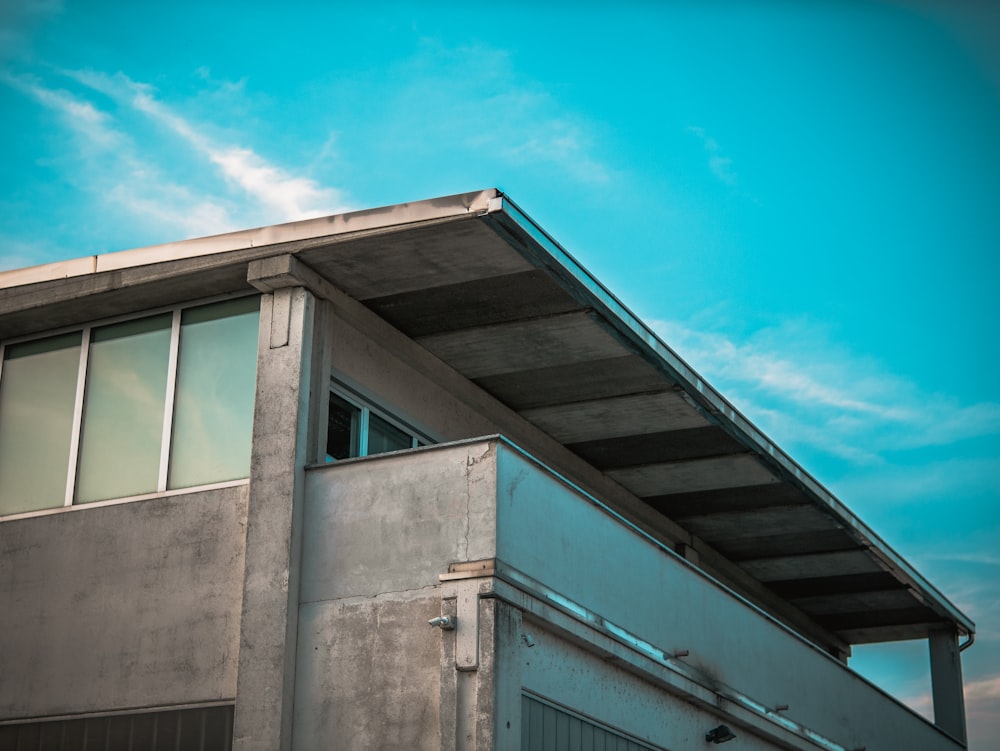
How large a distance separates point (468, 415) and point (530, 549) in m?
4.11

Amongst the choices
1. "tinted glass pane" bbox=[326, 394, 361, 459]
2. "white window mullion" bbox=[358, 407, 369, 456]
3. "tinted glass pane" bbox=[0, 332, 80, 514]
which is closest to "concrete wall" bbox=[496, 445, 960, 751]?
"white window mullion" bbox=[358, 407, 369, 456]

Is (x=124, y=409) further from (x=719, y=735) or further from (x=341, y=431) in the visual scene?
(x=719, y=735)

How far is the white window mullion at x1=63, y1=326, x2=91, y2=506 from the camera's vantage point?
575 inches

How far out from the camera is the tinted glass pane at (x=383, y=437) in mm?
14773

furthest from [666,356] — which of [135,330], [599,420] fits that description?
[135,330]

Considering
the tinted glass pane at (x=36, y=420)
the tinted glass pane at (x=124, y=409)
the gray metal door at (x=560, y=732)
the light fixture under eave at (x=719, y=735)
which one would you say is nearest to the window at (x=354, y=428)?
the tinted glass pane at (x=124, y=409)

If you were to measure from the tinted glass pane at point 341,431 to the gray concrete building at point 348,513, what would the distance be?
0.07 ft

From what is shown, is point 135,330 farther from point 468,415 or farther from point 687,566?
point 687,566

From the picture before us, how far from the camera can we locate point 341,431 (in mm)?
14461

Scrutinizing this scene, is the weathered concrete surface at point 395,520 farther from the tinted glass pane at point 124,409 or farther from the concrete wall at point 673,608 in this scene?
the tinted glass pane at point 124,409

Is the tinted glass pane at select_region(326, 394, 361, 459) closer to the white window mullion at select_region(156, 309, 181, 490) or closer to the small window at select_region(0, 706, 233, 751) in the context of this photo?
the white window mullion at select_region(156, 309, 181, 490)

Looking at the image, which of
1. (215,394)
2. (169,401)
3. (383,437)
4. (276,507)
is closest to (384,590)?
(276,507)

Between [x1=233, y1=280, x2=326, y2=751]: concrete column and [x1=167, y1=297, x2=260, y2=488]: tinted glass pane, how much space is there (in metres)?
0.44

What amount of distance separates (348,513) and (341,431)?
1.75 m
